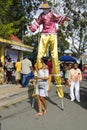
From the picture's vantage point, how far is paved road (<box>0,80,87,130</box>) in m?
10.1

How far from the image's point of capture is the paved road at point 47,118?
10.1m

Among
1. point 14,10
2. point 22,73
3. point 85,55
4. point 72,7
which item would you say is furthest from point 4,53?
point 85,55

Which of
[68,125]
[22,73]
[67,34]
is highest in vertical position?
[67,34]

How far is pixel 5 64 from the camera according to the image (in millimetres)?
24219

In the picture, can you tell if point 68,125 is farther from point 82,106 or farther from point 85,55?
point 85,55

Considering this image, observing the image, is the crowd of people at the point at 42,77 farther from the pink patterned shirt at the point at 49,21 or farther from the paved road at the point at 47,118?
the pink patterned shirt at the point at 49,21

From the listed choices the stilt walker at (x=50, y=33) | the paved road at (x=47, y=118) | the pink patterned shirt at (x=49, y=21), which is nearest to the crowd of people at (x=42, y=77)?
the stilt walker at (x=50, y=33)

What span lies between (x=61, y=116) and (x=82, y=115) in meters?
0.71

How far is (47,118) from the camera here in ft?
37.4

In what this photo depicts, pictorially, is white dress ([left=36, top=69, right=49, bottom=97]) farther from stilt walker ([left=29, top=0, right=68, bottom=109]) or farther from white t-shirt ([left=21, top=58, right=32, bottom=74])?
white t-shirt ([left=21, top=58, right=32, bottom=74])

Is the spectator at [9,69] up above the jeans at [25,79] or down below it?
above

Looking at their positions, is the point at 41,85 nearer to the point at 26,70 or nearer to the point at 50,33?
the point at 50,33

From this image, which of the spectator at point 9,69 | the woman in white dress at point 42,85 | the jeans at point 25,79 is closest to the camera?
the woman in white dress at point 42,85

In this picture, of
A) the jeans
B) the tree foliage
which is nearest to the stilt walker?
the jeans
